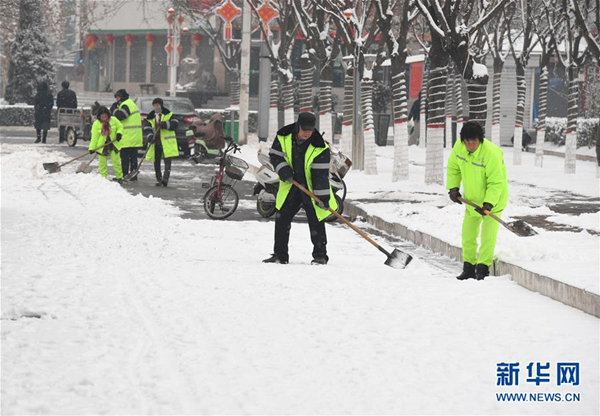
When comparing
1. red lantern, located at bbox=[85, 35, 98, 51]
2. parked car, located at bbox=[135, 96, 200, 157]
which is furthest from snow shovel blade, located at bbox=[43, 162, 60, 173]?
red lantern, located at bbox=[85, 35, 98, 51]

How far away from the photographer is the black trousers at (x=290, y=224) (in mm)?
11922

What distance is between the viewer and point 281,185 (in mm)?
12047

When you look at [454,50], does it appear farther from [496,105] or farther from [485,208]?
[496,105]

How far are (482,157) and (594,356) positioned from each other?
11.4ft

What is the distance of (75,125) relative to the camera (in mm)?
35312

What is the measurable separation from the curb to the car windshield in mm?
16897

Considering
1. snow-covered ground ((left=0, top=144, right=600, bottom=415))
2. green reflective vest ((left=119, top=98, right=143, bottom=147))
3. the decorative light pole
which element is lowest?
snow-covered ground ((left=0, top=144, right=600, bottom=415))

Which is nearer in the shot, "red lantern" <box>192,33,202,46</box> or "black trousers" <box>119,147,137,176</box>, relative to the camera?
"black trousers" <box>119,147,137,176</box>

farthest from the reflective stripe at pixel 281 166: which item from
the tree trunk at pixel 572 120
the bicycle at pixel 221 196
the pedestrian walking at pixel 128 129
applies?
the tree trunk at pixel 572 120

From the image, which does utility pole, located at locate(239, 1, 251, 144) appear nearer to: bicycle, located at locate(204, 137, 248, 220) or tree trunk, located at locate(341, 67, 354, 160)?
tree trunk, located at locate(341, 67, 354, 160)

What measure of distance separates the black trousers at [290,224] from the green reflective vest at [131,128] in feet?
34.1

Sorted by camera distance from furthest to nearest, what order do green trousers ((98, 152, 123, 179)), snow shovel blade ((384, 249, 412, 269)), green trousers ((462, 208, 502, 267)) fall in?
green trousers ((98, 152, 123, 179))
snow shovel blade ((384, 249, 412, 269))
green trousers ((462, 208, 502, 267))

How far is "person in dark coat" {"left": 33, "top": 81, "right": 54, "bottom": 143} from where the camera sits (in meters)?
35.7

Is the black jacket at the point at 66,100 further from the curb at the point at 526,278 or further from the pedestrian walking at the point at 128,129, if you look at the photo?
the curb at the point at 526,278
